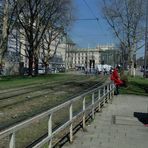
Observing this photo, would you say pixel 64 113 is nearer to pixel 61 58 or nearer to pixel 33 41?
pixel 33 41

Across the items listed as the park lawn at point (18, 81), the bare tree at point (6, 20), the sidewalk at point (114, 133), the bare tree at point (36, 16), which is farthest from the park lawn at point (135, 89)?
the bare tree at point (36, 16)

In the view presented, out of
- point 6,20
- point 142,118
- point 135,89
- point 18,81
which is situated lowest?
point 135,89

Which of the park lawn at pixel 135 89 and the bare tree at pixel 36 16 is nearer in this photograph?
the park lawn at pixel 135 89

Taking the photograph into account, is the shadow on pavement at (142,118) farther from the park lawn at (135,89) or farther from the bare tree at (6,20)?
the bare tree at (6,20)

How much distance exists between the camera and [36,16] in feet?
199

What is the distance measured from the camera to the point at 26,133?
37.8 feet

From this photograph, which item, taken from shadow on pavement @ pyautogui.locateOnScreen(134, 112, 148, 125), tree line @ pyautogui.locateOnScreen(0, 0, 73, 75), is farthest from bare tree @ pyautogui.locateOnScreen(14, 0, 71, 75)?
shadow on pavement @ pyautogui.locateOnScreen(134, 112, 148, 125)

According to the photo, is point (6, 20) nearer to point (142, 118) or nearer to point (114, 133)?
point (142, 118)

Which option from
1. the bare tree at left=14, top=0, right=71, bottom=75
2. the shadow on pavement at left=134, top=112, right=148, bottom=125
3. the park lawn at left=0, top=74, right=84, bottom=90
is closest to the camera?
the shadow on pavement at left=134, top=112, right=148, bottom=125

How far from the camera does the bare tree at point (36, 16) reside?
194ft

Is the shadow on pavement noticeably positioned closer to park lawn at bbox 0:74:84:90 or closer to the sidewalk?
the sidewalk

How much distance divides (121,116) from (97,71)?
277 feet

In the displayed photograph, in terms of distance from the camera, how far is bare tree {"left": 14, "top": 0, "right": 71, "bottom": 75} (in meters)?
59.2

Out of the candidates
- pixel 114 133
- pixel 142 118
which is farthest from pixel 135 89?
pixel 114 133
